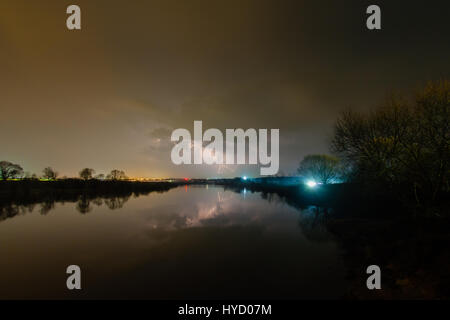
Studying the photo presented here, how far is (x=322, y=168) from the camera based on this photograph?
6894 centimetres

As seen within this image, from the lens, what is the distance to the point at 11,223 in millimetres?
20750

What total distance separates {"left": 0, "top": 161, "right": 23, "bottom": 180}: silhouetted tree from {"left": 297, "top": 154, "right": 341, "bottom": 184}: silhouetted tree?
13486 cm

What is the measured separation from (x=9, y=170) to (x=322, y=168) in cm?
14055

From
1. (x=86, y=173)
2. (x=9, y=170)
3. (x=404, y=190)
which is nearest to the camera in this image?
(x=404, y=190)

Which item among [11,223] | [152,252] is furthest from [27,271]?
[11,223]

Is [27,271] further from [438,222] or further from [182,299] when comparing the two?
[438,222]

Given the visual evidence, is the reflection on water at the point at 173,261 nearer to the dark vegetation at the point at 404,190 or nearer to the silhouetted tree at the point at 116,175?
the dark vegetation at the point at 404,190

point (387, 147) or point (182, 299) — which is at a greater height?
point (387, 147)

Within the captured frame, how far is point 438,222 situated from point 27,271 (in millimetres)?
28327

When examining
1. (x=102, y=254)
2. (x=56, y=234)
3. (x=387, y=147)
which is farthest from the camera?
(x=56, y=234)

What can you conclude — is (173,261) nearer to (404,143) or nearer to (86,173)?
(404,143)

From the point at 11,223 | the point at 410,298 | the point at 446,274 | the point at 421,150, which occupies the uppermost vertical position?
the point at 421,150

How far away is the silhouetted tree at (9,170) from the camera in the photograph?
76188 millimetres

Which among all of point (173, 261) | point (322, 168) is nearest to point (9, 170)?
point (173, 261)
